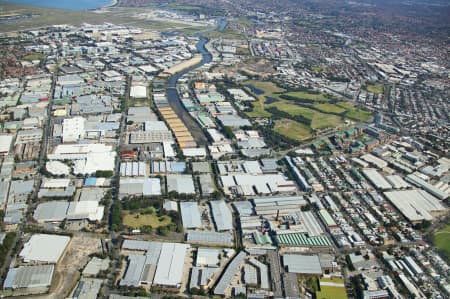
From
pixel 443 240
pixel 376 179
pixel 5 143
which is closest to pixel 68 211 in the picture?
pixel 5 143

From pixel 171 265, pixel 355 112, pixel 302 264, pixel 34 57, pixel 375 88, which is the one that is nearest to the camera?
pixel 171 265

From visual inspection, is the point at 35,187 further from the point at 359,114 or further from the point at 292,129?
the point at 359,114

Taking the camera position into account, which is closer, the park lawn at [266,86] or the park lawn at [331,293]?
the park lawn at [331,293]

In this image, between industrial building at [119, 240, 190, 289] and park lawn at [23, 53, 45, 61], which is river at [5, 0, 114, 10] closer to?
park lawn at [23, 53, 45, 61]

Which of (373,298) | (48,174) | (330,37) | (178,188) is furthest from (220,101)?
(330,37)

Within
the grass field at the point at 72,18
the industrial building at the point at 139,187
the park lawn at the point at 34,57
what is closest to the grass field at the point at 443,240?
the industrial building at the point at 139,187

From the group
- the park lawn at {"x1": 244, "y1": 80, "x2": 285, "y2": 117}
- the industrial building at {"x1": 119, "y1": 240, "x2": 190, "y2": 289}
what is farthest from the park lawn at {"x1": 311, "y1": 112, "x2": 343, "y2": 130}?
→ the industrial building at {"x1": 119, "y1": 240, "x2": 190, "y2": 289}

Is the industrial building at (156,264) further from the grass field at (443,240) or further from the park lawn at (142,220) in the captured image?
the grass field at (443,240)

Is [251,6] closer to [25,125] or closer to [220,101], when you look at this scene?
[220,101]
